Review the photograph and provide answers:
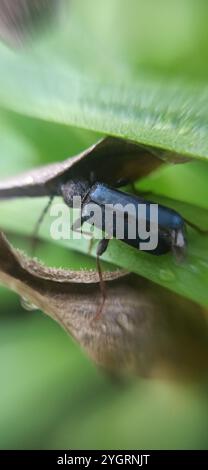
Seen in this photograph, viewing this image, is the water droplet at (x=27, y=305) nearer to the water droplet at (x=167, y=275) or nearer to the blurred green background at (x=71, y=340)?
the blurred green background at (x=71, y=340)

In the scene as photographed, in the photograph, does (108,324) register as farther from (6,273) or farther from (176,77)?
(176,77)

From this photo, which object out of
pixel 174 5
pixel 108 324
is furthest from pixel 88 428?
pixel 174 5

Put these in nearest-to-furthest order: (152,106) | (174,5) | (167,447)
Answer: (152,106) < (167,447) < (174,5)

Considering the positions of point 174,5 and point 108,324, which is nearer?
point 108,324

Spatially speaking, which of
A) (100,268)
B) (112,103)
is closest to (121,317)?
(100,268)

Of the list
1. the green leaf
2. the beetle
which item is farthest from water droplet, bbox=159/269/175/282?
the green leaf

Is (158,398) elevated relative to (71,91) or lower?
lower

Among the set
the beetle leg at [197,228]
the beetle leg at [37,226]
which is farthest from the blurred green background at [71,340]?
the beetle leg at [197,228]
